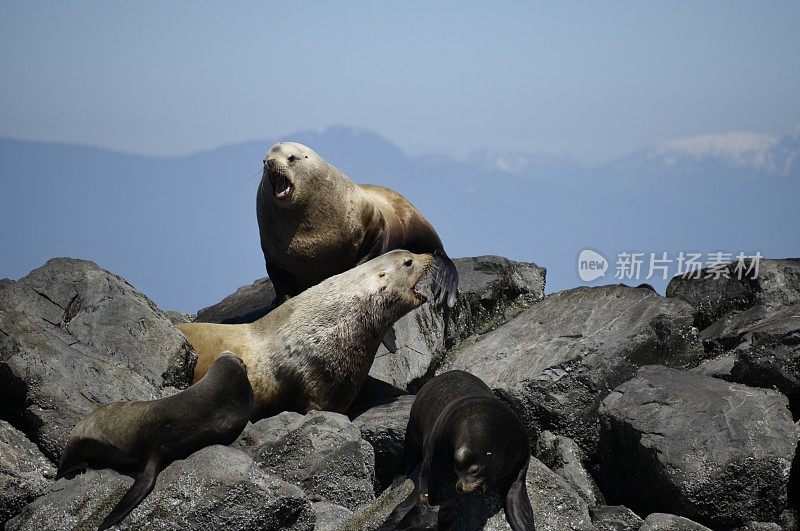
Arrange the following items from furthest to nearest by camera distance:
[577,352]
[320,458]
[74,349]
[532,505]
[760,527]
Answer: [577,352] < [74,349] < [760,527] < [320,458] < [532,505]

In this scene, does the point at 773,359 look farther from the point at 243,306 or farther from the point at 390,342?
the point at 243,306

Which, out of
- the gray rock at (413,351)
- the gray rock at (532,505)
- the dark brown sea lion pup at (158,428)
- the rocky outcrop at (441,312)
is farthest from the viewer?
the rocky outcrop at (441,312)

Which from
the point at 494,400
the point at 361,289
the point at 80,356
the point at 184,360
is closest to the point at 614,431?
the point at 494,400

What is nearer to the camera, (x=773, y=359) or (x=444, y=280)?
(x=773, y=359)

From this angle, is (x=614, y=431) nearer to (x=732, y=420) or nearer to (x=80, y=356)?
(x=732, y=420)

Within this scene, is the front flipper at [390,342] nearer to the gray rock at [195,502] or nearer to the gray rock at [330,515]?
the gray rock at [330,515]

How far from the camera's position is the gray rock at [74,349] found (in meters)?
6.59

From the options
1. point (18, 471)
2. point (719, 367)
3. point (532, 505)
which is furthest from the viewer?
point (719, 367)

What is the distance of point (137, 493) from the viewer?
18.7ft

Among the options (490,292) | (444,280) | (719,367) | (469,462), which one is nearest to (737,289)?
(719,367)

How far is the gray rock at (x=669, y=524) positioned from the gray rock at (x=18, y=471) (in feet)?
10.8

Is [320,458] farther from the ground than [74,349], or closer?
closer

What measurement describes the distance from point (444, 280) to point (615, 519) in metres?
3.79

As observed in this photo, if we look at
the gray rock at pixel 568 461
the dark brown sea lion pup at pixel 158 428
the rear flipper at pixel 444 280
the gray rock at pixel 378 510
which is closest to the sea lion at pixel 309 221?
the rear flipper at pixel 444 280
